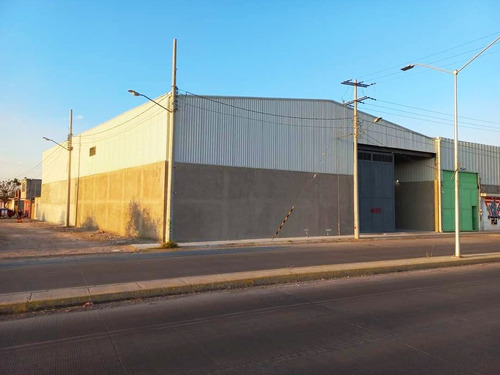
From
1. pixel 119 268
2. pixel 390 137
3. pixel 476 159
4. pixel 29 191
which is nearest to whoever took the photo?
pixel 119 268

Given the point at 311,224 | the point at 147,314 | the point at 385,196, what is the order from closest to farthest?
the point at 147,314
the point at 311,224
the point at 385,196

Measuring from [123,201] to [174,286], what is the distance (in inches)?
885

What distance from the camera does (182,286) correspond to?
9180 mm

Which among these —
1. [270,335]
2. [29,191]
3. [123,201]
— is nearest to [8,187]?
[29,191]

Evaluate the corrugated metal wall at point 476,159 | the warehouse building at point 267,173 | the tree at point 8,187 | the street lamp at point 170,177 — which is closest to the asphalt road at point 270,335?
the street lamp at point 170,177

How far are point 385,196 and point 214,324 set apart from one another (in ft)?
98.9

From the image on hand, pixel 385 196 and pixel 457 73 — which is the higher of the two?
pixel 457 73

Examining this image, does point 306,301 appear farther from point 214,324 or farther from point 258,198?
point 258,198

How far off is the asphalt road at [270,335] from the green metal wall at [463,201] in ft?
102

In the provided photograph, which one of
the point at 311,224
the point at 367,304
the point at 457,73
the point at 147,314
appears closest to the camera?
the point at 147,314

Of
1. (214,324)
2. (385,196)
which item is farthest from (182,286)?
(385,196)

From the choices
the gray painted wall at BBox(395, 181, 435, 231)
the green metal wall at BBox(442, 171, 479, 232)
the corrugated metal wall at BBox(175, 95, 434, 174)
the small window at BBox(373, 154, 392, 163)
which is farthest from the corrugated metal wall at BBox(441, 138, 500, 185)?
the corrugated metal wall at BBox(175, 95, 434, 174)

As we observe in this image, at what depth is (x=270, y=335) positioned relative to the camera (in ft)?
19.4

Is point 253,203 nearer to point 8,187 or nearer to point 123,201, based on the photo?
point 123,201
